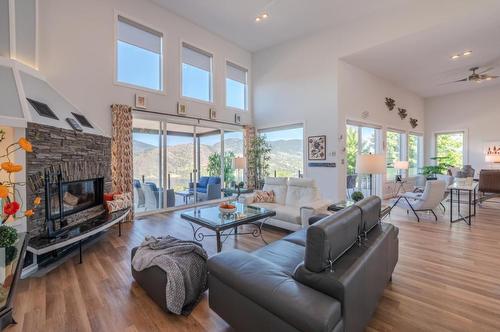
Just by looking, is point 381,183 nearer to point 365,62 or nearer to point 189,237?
point 365,62

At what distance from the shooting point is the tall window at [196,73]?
21.0 feet

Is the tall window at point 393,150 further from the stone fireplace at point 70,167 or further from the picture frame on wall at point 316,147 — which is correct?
the stone fireplace at point 70,167

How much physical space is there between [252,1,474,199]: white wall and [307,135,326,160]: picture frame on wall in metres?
0.13

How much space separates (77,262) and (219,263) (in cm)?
245

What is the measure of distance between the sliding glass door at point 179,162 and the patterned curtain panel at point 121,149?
36 cm

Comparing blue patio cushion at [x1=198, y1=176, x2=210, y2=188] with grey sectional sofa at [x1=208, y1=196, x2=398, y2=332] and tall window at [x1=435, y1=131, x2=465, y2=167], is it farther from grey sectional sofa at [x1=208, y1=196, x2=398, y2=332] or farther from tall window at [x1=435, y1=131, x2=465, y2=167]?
tall window at [x1=435, y1=131, x2=465, y2=167]

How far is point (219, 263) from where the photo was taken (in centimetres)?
181

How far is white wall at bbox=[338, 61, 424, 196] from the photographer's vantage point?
6.12 meters

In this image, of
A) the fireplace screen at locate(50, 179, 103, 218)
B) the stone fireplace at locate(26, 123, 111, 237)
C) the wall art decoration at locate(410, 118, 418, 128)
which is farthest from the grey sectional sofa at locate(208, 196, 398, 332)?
the wall art decoration at locate(410, 118, 418, 128)

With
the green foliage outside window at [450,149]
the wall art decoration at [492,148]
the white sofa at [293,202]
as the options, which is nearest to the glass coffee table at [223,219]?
the white sofa at [293,202]

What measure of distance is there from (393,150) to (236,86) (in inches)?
234

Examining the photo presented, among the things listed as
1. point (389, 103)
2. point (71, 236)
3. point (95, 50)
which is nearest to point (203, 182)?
point (95, 50)

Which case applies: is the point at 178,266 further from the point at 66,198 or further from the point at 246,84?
the point at 246,84

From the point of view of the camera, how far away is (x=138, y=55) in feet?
18.2
